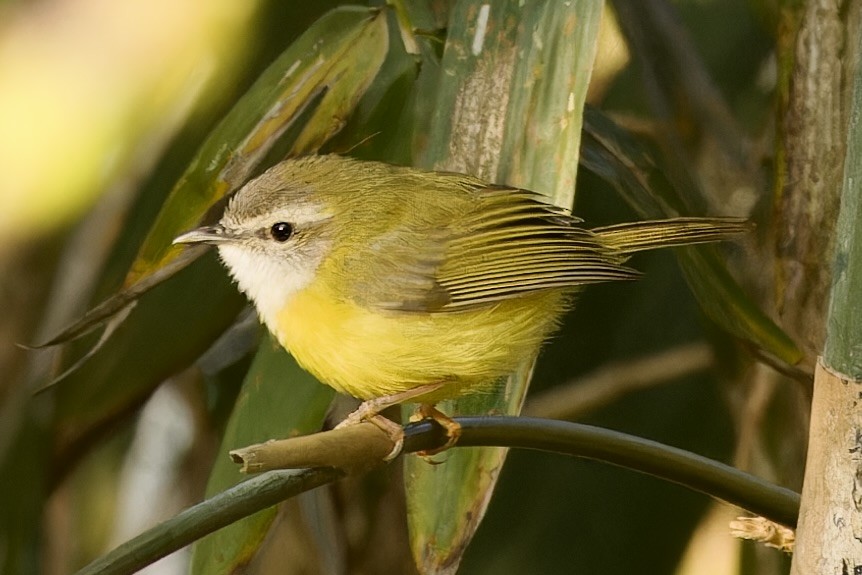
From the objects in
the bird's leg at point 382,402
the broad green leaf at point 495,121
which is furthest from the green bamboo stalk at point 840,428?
the bird's leg at point 382,402

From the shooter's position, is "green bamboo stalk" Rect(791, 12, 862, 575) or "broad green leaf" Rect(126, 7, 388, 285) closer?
"green bamboo stalk" Rect(791, 12, 862, 575)

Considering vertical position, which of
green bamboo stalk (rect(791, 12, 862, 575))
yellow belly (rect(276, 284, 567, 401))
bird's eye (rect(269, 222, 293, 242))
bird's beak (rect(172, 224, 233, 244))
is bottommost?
green bamboo stalk (rect(791, 12, 862, 575))

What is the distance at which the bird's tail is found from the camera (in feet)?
4.10

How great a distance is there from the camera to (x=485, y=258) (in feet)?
4.28

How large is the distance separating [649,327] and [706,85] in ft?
1.48

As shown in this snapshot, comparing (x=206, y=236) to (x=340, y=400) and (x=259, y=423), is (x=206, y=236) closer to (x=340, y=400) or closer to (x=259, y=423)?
(x=259, y=423)

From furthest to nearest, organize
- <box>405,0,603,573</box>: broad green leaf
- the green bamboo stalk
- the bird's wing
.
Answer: the bird's wing → <box>405,0,603,573</box>: broad green leaf → the green bamboo stalk

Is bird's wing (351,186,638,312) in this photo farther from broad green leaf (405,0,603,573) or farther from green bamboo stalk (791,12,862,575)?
green bamboo stalk (791,12,862,575)

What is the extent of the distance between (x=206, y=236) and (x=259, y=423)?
9.1 inches

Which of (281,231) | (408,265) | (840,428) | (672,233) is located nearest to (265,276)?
(281,231)

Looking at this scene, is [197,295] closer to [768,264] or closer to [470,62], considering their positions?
[470,62]

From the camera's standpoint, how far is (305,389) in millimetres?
1351

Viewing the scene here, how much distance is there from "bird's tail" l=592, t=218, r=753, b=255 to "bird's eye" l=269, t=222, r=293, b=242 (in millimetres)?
364

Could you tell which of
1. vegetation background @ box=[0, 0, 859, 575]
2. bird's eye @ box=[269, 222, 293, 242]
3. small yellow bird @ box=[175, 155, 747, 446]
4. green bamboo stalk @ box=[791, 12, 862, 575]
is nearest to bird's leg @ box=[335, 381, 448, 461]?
small yellow bird @ box=[175, 155, 747, 446]
